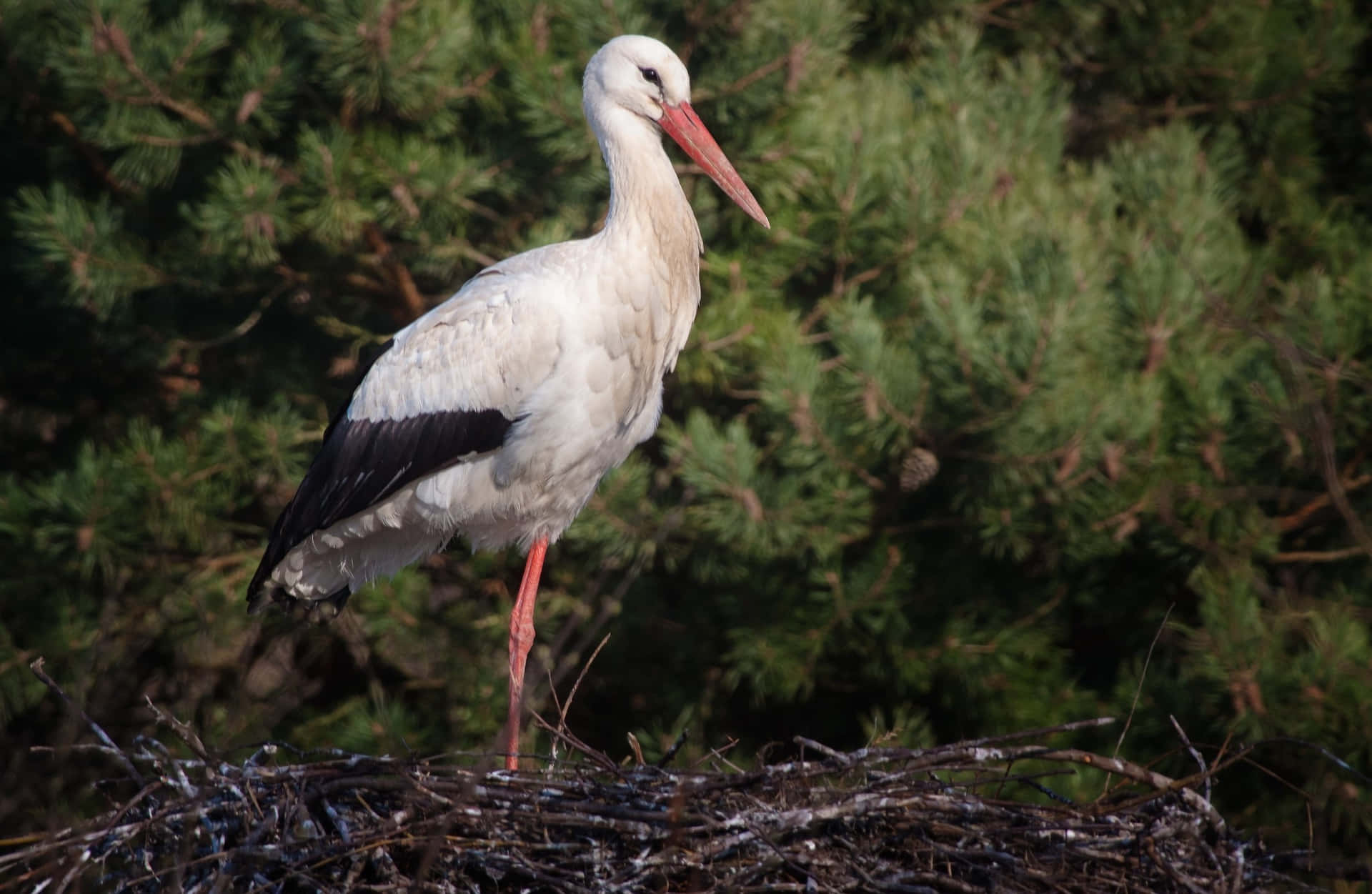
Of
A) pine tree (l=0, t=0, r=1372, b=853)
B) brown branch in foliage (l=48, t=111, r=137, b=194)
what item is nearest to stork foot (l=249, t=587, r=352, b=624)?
pine tree (l=0, t=0, r=1372, b=853)

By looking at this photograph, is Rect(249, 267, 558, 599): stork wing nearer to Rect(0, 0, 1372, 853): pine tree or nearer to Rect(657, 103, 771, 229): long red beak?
Rect(657, 103, 771, 229): long red beak

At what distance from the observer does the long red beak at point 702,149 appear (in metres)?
4.05

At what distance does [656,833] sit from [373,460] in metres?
1.58

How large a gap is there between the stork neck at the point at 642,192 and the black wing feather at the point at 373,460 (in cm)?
61

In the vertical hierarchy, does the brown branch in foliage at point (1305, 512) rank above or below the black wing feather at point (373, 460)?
below

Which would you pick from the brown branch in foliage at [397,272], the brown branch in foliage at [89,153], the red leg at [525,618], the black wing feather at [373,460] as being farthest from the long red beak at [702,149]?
the brown branch in foliage at [89,153]

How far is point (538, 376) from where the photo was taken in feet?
12.9

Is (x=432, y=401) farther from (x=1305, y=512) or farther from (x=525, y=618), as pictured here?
(x=1305, y=512)

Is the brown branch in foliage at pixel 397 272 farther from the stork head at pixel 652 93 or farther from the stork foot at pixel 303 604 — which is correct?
the stork head at pixel 652 93

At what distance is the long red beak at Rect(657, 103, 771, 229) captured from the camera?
4047 mm

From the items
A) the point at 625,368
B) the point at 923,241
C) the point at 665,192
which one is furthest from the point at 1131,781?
the point at 923,241

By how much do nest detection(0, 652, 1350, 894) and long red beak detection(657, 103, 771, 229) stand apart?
5.02 feet

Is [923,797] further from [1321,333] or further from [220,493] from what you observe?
[220,493]

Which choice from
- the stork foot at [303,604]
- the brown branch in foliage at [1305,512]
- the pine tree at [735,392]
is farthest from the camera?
the brown branch in foliage at [1305,512]
